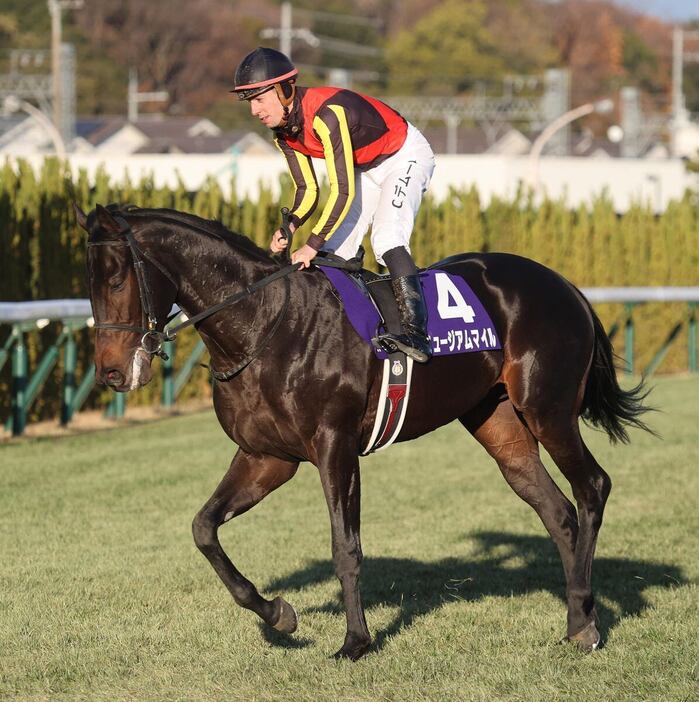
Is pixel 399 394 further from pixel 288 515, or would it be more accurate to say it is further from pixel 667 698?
pixel 288 515

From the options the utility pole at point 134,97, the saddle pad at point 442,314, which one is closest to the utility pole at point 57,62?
the utility pole at point 134,97

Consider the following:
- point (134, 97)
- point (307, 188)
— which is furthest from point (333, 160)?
point (134, 97)

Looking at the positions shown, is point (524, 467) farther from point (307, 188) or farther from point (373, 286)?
point (307, 188)

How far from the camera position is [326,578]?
6629 mm

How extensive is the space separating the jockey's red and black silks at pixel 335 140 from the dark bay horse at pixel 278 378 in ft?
1.15

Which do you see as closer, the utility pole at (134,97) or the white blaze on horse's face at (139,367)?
the white blaze on horse's face at (139,367)

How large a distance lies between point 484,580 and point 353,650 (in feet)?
5.57

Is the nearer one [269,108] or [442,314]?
[269,108]

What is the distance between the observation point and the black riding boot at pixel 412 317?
18.0 feet

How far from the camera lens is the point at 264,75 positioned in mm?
5277

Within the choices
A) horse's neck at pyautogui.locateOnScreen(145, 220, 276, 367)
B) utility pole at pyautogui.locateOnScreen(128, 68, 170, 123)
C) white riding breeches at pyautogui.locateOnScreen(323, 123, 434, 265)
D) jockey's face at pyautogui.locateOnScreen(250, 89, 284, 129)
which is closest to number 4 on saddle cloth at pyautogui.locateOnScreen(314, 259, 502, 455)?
white riding breeches at pyautogui.locateOnScreen(323, 123, 434, 265)

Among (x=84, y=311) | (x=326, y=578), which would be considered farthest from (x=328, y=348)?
(x=84, y=311)

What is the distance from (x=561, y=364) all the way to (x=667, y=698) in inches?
68.5

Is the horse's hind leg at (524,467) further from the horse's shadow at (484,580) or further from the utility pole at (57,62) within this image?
the utility pole at (57,62)
